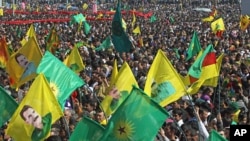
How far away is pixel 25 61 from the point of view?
1119 cm

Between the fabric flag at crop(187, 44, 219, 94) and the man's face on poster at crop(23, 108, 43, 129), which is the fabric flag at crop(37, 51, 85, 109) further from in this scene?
the fabric flag at crop(187, 44, 219, 94)

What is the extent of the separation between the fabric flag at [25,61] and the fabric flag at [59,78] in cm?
169

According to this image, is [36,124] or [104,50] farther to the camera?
[104,50]

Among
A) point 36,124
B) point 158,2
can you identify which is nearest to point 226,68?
point 36,124

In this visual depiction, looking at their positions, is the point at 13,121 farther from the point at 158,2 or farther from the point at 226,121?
the point at 158,2

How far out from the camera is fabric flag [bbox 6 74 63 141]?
7375 mm

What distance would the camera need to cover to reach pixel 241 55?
16.3 m

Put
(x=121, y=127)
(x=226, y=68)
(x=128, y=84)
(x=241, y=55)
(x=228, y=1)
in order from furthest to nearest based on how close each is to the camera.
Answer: (x=228, y=1) → (x=241, y=55) → (x=226, y=68) → (x=128, y=84) → (x=121, y=127)

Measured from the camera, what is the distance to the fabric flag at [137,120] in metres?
6.66

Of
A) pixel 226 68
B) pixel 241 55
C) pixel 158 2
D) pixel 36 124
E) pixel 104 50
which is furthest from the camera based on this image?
pixel 158 2

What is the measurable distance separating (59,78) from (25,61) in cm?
229

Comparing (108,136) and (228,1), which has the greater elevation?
(108,136)

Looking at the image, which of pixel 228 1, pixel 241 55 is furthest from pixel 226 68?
pixel 228 1

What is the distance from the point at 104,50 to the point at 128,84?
10139mm
